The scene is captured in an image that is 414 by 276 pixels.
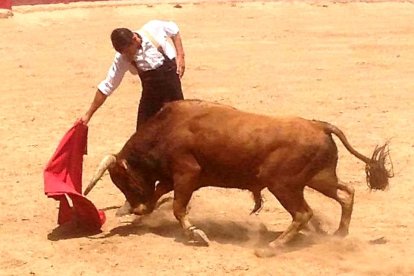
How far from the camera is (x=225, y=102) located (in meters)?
11.7

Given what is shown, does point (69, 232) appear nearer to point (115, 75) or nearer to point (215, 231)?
point (215, 231)

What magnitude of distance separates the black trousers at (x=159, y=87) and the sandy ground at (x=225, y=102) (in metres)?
0.87

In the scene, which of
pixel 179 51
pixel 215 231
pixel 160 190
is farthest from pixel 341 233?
pixel 179 51

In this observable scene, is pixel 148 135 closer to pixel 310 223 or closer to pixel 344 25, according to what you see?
pixel 310 223

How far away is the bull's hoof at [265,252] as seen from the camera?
668 centimetres

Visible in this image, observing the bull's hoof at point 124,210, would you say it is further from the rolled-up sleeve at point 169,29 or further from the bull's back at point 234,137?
the rolled-up sleeve at point 169,29

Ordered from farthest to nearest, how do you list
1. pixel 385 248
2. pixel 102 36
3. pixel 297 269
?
pixel 102 36
pixel 385 248
pixel 297 269

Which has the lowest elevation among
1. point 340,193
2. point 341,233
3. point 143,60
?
point 341,233

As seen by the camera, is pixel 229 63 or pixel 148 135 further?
pixel 229 63

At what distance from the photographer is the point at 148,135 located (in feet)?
23.5

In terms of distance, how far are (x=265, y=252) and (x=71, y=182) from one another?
161 centimetres

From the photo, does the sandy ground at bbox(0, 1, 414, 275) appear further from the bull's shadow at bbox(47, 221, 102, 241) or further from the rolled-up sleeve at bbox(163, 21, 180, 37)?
the rolled-up sleeve at bbox(163, 21, 180, 37)

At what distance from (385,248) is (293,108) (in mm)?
4645

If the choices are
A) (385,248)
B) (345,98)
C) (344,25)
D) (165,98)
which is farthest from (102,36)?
(385,248)
